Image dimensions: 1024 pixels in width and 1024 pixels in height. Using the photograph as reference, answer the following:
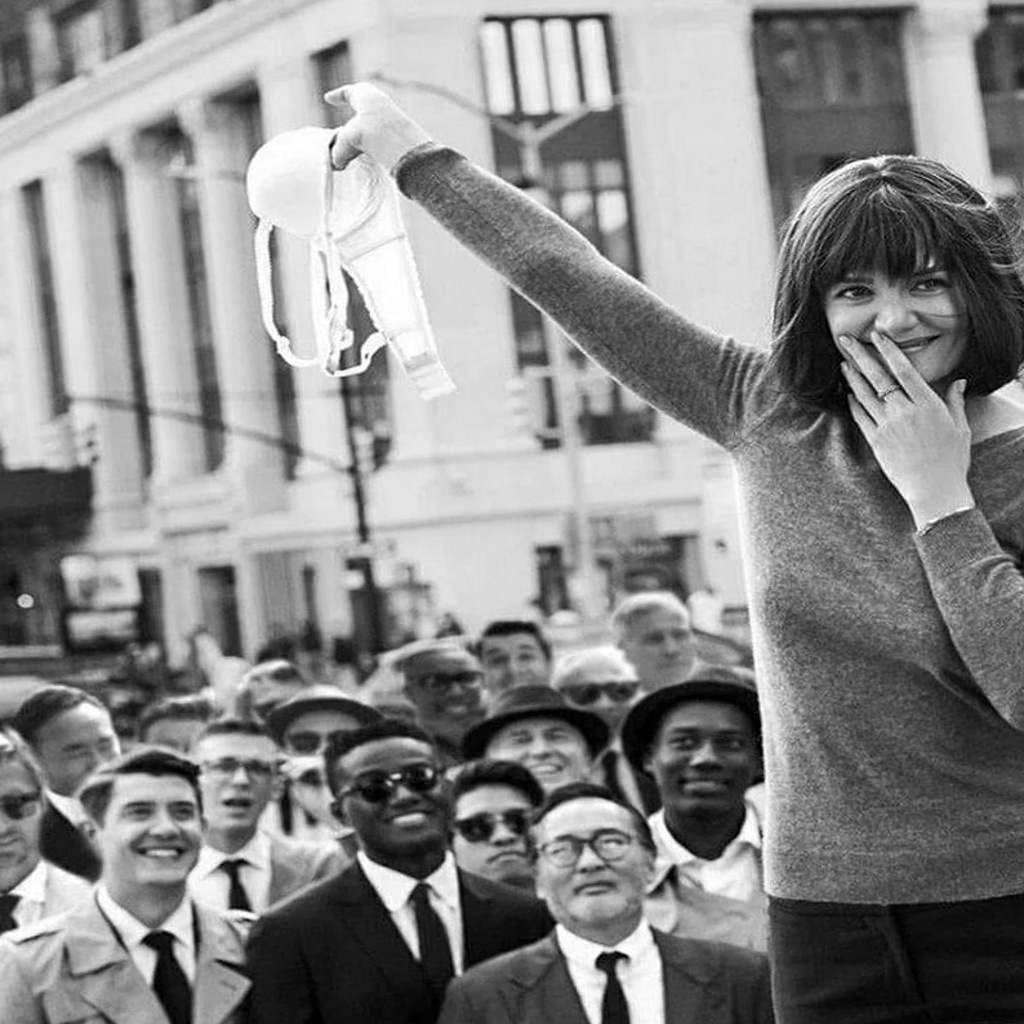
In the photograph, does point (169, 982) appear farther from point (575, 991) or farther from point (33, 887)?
point (33, 887)

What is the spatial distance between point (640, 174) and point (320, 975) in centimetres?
4681

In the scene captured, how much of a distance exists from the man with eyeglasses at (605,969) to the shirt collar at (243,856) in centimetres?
203

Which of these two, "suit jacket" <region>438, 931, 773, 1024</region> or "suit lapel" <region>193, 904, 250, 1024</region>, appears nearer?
"suit jacket" <region>438, 931, 773, 1024</region>

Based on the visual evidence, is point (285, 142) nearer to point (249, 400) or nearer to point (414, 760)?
point (414, 760)

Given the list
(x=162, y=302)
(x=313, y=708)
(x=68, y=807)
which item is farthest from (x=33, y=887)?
(x=162, y=302)

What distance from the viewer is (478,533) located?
4966cm

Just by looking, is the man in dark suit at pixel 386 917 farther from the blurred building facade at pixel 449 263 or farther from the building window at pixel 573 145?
the building window at pixel 573 145

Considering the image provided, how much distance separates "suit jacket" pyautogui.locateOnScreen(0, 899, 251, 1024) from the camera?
6.19 m

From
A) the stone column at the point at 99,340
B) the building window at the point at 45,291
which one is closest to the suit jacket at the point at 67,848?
the stone column at the point at 99,340

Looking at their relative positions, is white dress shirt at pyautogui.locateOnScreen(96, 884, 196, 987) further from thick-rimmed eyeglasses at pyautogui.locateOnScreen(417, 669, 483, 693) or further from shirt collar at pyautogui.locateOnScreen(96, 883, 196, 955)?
thick-rimmed eyeglasses at pyautogui.locateOnScreen(417, 669, 483, 693)

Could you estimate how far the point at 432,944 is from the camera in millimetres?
6863

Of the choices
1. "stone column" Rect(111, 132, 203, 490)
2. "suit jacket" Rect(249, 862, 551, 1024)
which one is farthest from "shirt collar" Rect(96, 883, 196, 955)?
"stone column" Rect(111, 132, 203, 490)

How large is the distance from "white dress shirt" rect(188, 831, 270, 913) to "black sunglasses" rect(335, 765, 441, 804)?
1.08 m

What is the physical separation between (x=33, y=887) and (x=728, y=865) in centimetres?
203
